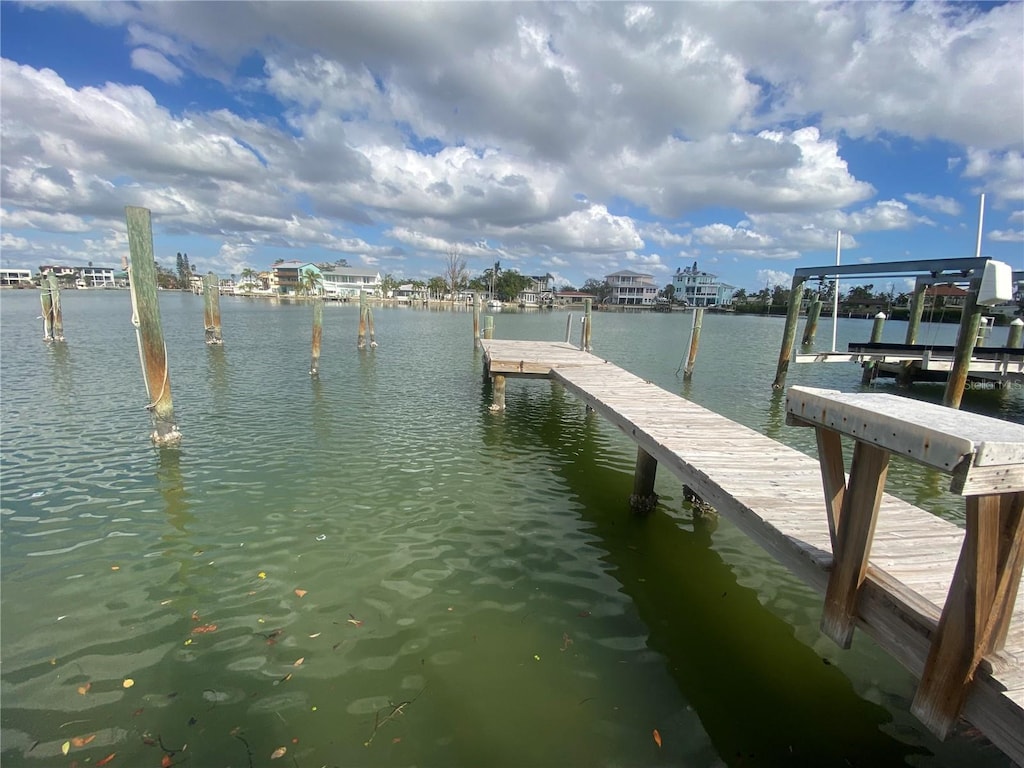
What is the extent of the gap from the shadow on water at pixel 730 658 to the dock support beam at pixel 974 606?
53.6 inches

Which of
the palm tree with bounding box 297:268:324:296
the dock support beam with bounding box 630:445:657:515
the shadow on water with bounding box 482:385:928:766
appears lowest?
the shadow on water with bounding box 482:385:928:766

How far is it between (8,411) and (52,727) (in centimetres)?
1168

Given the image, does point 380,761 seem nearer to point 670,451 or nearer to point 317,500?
point 670,451

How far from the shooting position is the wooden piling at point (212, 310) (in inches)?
960

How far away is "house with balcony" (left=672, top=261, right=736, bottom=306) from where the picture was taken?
138m

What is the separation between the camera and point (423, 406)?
1340 cm

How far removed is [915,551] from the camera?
3.44 metres

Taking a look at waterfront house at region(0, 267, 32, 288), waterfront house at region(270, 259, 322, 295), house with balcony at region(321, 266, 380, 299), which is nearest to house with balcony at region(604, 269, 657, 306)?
house with balcony at region(321, 266, 380, 299)

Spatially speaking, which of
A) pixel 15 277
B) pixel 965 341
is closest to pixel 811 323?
pixel 965 341

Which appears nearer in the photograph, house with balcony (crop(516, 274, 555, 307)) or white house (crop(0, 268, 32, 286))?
house with balcony (crop(516, 274, 555, 307))

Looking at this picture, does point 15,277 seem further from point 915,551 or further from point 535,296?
point 915,551

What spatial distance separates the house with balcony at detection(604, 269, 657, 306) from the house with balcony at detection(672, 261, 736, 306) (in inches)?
422

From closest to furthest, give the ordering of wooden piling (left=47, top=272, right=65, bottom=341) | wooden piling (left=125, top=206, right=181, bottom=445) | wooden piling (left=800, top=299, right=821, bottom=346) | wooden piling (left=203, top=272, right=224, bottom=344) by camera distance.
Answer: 1. wooden piling (left=125, top=206, right=181, bottom=445)
2. wooden piling (left=47, top=272, right=65, bottom=341)
3. wooden piling (left=203, top=272, right=224, bottom=344)
4. wooden piling (left=800, top=299, right=821, bottom=346)

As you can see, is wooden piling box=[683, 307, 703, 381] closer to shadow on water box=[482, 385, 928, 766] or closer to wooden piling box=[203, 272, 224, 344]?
shadow on water box=[482, 385, 928, 766]
